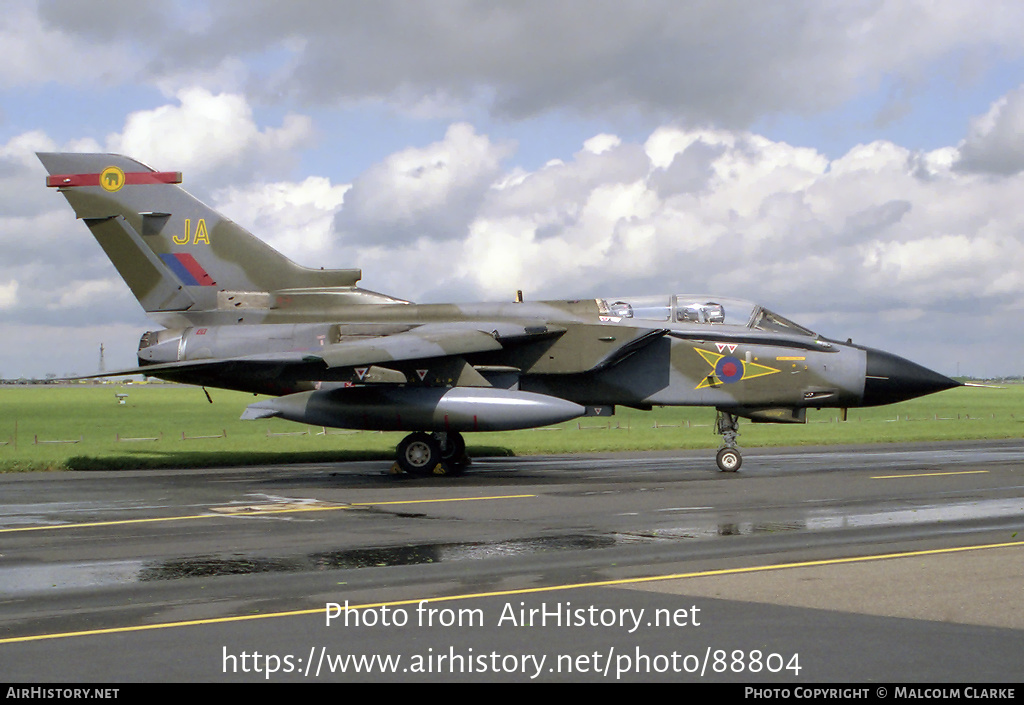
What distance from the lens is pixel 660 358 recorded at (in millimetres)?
19422

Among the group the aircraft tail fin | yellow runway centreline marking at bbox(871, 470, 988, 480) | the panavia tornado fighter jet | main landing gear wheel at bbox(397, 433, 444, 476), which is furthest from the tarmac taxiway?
the aircraft tail fin

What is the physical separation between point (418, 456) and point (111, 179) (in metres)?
8.95

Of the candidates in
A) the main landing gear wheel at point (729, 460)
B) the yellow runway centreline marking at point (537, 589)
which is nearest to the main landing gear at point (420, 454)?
the main landing gear wheel at point (729, 460)

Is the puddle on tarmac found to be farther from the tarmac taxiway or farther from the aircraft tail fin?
the aircraft tail fin

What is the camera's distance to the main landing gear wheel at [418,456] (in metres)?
19.4

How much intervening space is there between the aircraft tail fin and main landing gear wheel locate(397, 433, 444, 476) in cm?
358

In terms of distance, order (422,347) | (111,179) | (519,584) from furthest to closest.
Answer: (111,179) < (422,347) < (519,584)

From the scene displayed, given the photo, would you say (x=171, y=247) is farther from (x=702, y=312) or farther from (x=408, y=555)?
(x=408, y=555)

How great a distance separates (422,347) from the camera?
18.4 metres

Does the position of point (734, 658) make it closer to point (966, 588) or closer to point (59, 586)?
point (966, 588)

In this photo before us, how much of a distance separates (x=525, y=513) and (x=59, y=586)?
6.18m

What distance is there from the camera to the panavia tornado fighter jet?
61.1 feet

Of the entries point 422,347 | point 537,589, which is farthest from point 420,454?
point 537,589
